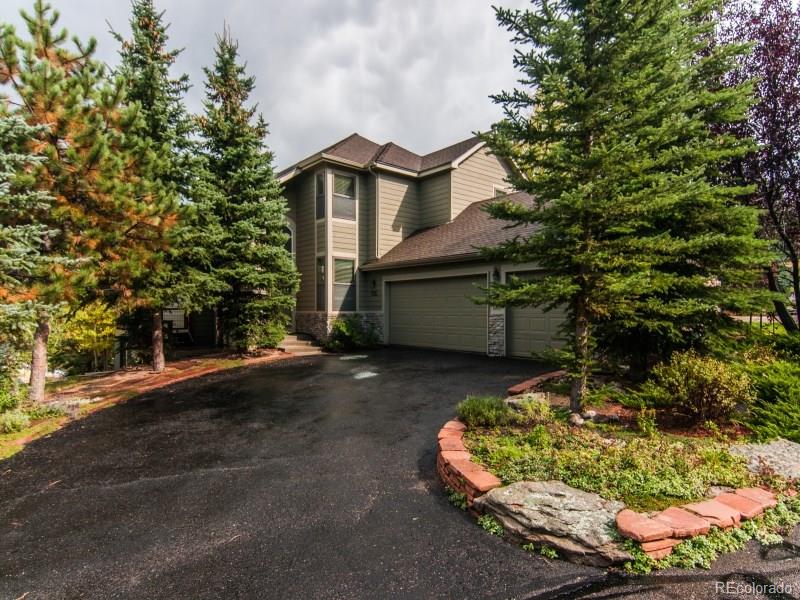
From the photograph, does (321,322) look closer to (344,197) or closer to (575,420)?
(344,197)

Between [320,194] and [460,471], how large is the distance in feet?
40.9

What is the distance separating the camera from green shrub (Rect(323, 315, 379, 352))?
1296 centimetres

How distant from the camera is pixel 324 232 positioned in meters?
13.9

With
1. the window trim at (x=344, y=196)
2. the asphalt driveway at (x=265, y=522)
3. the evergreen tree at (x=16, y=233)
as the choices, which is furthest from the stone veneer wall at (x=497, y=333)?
the evergreen tree at (x=16, y=233)

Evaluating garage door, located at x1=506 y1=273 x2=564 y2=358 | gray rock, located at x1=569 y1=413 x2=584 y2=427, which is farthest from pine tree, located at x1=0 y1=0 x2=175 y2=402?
garage door, located at x1=506 y1=273 x2=564 y2=358

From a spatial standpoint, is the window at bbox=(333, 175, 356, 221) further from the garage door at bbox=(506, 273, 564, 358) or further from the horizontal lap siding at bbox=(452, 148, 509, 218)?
the garage door at bbox=(506, 273, 564, 358)

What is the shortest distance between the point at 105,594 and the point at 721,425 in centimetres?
558

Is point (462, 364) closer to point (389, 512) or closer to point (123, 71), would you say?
point (389, 512)

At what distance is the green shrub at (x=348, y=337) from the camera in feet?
42.5

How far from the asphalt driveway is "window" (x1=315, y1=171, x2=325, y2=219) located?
30.7 feet

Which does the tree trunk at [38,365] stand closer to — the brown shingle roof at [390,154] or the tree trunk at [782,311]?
the brown shingle roof at [390,154]

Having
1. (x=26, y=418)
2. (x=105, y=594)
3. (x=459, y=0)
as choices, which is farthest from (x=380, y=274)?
(x=105, y=594)

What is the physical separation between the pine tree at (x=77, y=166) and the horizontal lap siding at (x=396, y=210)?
838 cm

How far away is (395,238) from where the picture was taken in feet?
49.3
